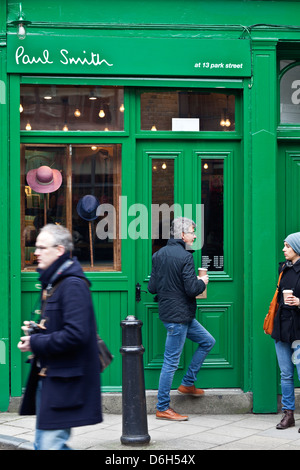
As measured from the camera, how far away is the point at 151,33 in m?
8.25

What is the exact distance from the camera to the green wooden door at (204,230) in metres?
8.41

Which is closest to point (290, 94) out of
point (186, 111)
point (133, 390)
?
point (186, 111)

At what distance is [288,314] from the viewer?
7430 mm

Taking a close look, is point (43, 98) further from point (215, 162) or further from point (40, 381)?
point (40, 381)

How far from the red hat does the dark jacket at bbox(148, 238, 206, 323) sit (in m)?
1.49

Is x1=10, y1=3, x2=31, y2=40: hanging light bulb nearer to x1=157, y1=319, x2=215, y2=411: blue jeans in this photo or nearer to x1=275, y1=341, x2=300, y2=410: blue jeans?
x1=157, y1=319, x2=215, y2=411: blue jeans

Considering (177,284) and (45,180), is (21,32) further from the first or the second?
(177,284)

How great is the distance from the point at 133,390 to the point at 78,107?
337 cm

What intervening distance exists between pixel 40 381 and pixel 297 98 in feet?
17.0

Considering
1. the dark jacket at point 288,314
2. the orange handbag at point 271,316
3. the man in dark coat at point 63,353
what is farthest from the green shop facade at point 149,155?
the man in dark coat at point 63,353

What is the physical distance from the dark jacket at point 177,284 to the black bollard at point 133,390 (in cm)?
107

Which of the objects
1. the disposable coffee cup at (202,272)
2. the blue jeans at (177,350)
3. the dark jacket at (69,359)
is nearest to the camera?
the dark jacket at (69,359)

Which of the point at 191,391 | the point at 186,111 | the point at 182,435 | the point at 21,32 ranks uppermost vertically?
the point at 21,32

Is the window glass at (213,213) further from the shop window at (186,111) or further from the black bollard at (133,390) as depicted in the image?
the black bollard at (133,390)
